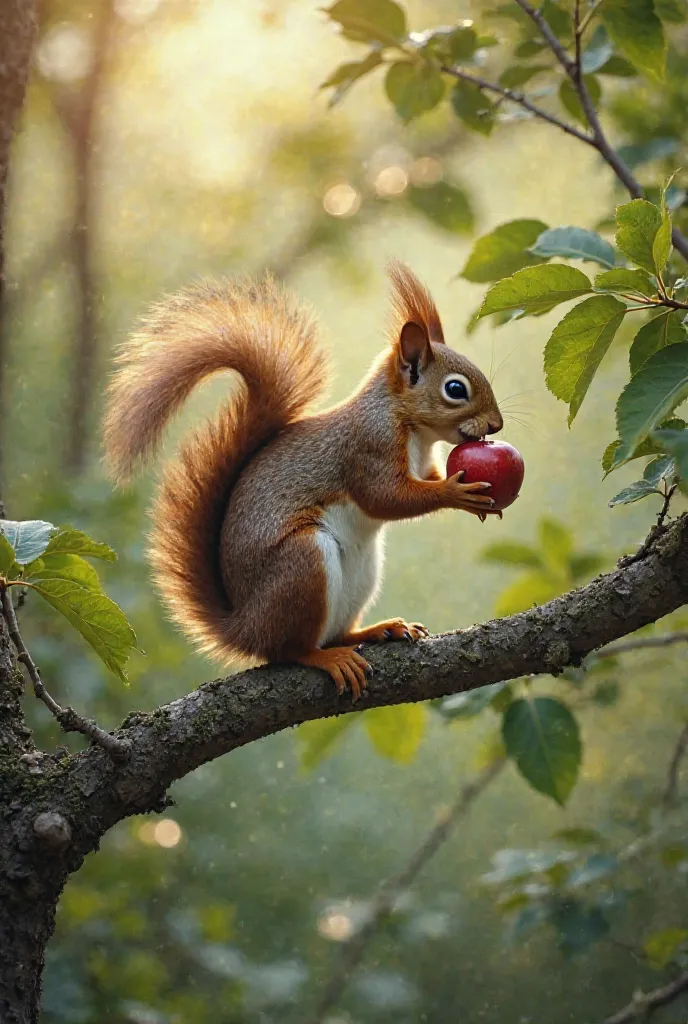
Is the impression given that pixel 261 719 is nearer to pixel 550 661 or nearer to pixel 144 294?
pixel 550 661

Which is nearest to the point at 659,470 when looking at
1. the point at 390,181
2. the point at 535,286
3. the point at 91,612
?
the point at 535,286

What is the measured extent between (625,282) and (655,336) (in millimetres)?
112

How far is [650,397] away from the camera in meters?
0.88

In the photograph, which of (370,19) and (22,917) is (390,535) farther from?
(22,917)

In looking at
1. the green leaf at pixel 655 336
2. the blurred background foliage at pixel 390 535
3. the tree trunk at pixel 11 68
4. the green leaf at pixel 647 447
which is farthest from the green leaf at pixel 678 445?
the blurred background foliage at pixel 390 535

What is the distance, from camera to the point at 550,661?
1.20 m

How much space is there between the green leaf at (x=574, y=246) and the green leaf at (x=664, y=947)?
1423 mm

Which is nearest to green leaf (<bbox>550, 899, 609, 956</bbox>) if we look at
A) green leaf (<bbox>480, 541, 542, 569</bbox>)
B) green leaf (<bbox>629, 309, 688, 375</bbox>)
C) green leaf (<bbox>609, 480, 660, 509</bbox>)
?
green leaf (<bbox>480, 541, 542, 569</bbox>)

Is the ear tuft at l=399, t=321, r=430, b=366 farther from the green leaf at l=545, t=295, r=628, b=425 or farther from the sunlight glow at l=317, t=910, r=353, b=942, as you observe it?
the sunlight glow at l=317, t=910, r=353, b=942

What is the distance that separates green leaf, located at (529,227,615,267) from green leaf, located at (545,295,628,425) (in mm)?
340

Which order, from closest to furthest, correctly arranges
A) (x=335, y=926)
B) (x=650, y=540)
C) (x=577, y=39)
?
(x=650, y=540), (x=577, y=39), (x=335, y=926)

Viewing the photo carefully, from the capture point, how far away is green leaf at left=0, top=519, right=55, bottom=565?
36.6 inches

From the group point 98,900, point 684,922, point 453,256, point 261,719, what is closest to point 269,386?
point 261,719

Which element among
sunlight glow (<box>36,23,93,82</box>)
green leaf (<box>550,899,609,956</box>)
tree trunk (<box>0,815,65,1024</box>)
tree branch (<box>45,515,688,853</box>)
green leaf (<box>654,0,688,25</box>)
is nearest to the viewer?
tree trunk (<box>0,815,65,1024</box>)
